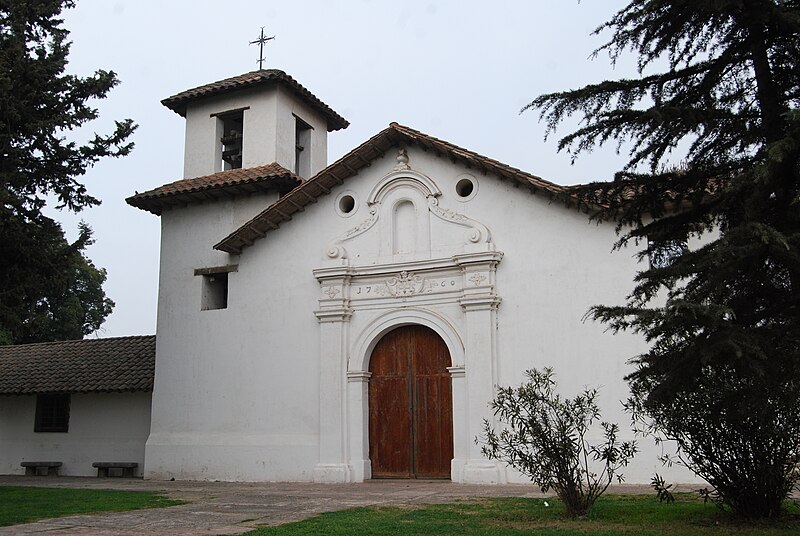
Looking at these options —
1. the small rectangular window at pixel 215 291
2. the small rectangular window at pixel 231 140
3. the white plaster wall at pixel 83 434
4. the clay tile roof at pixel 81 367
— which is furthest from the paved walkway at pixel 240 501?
the small rectangular window at pixel 231 140

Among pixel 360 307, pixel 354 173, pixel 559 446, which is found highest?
pixel 354 173

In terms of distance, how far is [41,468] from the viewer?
1914 centimetres

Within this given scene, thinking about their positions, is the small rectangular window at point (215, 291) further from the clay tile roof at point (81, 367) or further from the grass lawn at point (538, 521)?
the grass lawn at point (538, 521)

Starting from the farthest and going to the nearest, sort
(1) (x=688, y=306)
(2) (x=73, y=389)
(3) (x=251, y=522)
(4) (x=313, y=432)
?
(2) (x=73, y=389) → (4) (x=313, y=432) → (3) (x=251, y=522) → (1) (x=688, y=306)

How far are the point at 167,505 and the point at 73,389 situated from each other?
353 inches

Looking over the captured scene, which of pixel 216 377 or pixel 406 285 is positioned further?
pixel 216 377

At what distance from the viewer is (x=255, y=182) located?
1634cm

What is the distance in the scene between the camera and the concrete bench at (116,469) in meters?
17.9

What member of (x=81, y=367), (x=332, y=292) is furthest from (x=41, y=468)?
(x=332, y=292)

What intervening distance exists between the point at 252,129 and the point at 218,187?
2.04 metres

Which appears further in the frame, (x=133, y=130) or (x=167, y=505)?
(x=133, y=130)

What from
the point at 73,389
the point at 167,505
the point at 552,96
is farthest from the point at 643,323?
the point at 73,389

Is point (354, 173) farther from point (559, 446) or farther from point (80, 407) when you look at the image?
point (80, 407)

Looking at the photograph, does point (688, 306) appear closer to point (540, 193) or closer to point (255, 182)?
point (540, 193)
